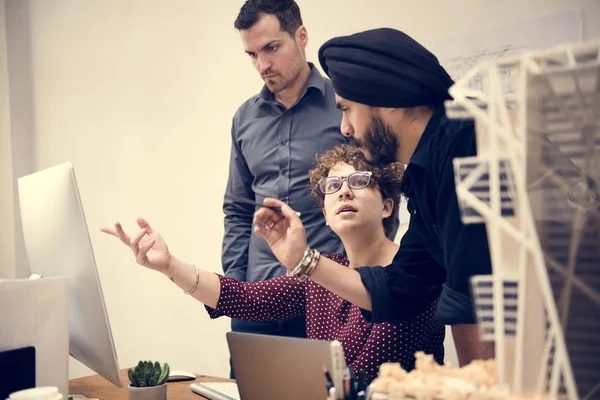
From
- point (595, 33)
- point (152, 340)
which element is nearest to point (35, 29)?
point (152, 340)

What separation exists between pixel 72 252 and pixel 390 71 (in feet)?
2.21

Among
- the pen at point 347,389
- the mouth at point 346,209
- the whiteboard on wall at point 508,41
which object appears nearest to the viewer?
the pen at point 347,389

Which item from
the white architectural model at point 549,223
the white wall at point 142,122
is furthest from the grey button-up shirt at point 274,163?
the white architectural model at point 549,223

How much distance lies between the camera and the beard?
3.78ft

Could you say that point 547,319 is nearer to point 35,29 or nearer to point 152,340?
point 152,340

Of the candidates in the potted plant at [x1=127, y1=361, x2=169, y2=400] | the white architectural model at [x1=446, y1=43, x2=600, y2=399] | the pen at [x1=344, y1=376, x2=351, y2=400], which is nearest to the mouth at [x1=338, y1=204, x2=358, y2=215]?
the potted plant at [x1=127, y1=361, x2=169, y2=400]

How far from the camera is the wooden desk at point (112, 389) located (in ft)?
4.18

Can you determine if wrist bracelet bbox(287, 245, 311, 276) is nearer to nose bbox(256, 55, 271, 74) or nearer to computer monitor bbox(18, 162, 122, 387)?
computer monitor bbox(18, 162, 122, 387)

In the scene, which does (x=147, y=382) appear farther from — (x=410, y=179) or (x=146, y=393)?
(x=410, y=179)

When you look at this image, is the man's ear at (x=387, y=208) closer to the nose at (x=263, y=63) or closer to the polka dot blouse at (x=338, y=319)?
the polka dot blouse at (x=338, y=319)

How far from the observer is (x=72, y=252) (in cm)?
110

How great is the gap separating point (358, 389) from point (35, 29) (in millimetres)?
3472

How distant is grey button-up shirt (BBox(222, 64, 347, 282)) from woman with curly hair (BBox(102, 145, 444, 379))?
0.33 metres

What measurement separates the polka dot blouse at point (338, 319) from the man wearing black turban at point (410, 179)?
0.15 m
